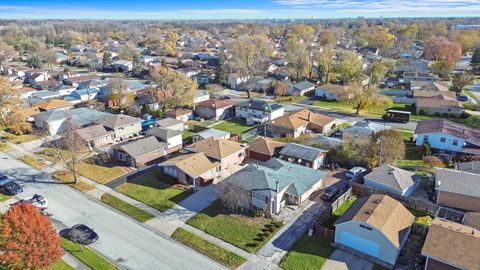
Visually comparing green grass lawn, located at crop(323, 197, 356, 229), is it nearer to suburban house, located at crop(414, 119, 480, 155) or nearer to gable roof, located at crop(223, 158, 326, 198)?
gable roof, located at crop(223, 158, 326, 198)

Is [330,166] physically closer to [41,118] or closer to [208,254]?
[208,254]

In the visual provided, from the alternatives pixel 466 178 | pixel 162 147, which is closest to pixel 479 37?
pixel 466 178

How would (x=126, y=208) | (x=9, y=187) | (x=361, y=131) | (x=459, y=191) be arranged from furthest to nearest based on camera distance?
(x=361, y=131)
(x=9, y=187)
(x=126, y=208)
(x=459, y=191)

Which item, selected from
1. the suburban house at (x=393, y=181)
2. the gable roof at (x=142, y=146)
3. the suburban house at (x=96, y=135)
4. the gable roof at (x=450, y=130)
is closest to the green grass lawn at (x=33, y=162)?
the suburban house at (x=96, y=135)

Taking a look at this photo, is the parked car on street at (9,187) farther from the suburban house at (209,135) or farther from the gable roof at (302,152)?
the gable roof at (302,152)

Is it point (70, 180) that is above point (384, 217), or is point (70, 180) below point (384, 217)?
below

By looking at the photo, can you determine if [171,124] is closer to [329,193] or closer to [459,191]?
[329,193]

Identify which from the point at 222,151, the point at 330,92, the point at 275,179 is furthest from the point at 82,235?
the point at 330,92
